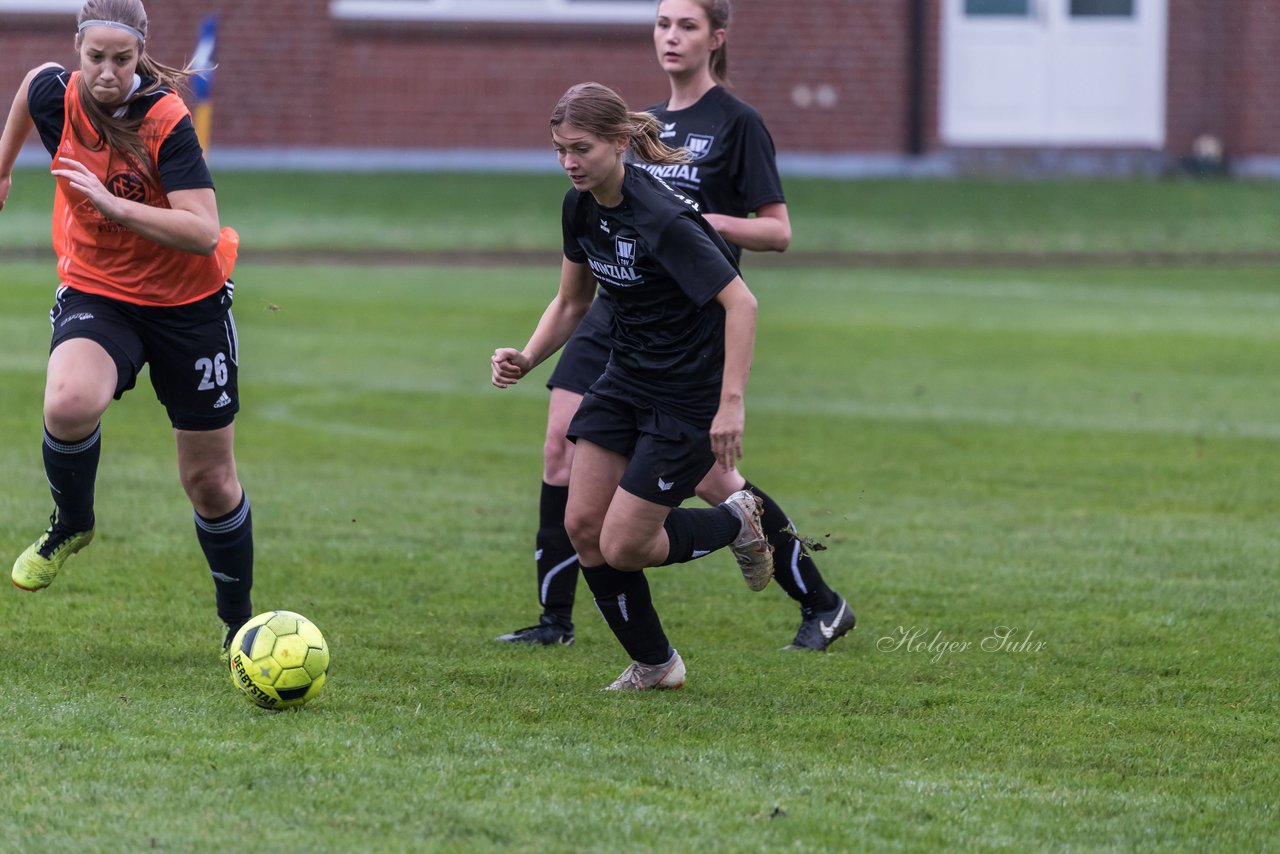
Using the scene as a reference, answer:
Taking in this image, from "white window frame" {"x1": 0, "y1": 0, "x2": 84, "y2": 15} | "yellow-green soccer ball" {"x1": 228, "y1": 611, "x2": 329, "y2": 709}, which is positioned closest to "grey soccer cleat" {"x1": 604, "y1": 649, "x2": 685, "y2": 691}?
"yellow-green soccer ball" {"x1": 228, "y1": 611, "x2": 329, "y2": 709}

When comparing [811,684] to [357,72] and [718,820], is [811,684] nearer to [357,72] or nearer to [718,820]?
[718,820]

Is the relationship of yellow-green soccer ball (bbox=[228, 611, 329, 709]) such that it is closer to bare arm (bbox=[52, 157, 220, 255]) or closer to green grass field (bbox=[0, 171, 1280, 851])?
green grass field (bbox=[0, 171, 1280, 851])

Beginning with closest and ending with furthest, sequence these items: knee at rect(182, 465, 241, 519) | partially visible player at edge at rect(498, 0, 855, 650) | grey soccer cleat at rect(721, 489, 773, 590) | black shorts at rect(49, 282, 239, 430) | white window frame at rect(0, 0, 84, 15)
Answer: black shorts at rect(49, 282, 239, 430) → knee at rect(182, 465, 241, 519) → grey soccer cleat at rect(721, 489, 773, 590) → partially visible player at edge at rect(498, 0, 855, 650) → white window frame at rect(0, 0, 84, 15)

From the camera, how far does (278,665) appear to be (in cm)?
502

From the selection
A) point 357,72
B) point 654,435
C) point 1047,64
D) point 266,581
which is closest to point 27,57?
point 357,72

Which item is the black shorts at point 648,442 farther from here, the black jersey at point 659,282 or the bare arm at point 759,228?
the bare arm at point 759,228

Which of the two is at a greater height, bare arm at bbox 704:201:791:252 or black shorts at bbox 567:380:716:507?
bare arm at bbox 704:201:791:252

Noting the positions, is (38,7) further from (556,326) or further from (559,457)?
(556,326)

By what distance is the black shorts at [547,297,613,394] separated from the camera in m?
6.19

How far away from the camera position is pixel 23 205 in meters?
23.5

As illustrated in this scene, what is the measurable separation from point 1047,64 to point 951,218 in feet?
13.9

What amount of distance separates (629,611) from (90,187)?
201 cm

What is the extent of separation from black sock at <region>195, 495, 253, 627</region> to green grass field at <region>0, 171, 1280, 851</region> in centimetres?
16

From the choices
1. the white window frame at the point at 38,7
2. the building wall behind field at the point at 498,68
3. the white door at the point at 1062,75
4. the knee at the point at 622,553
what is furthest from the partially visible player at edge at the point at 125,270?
the white door at the point at 1062,75
